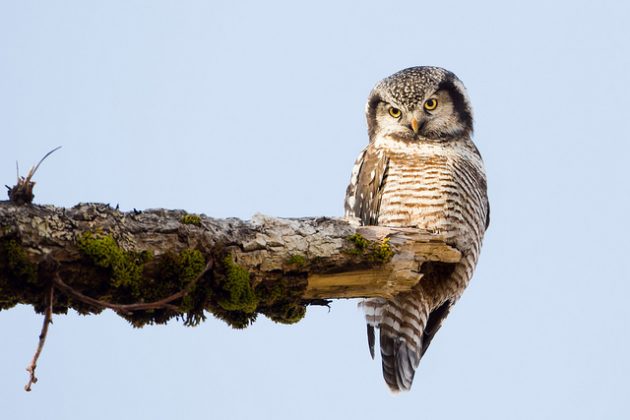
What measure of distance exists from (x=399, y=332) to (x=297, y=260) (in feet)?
5.50

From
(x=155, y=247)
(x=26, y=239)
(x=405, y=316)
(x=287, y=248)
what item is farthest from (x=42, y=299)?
(x=405, y=316)

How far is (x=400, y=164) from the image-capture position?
18.3 ft

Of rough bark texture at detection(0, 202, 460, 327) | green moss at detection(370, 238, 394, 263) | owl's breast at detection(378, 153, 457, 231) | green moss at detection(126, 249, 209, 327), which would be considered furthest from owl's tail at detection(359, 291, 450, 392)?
green moss at detection(126, 249, 209, 327)

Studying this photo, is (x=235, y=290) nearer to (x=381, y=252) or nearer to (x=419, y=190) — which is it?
(x=381, y=252)

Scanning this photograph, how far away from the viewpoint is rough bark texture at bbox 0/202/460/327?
3.27 metres

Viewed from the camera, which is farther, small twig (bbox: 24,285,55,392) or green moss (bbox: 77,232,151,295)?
green moss (bbox: 77,232,151,295)

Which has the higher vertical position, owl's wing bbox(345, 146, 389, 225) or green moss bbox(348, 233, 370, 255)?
owl's wing bbox(345, 146, 389, 225)

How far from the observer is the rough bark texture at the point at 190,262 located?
10.7ft

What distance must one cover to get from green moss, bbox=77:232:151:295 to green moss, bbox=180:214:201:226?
0.82 ft

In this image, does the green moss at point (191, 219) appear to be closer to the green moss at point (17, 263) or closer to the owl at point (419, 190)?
the green moss at point (17, 263)

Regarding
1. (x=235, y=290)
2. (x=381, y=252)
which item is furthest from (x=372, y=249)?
(x=235, y=290)

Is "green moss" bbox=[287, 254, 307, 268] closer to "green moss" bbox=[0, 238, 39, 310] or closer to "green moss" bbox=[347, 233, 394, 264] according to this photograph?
"green moss" bbox=[347, 233, 394, 264]

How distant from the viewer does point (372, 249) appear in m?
4.30

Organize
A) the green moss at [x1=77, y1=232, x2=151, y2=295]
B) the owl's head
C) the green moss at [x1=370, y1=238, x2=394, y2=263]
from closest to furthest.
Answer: the green moss at [x1=77, y1=232, x2=151, y2=295], the green moss at [x1=370, y1=238, x2=394, y2=263], the owl's head
